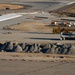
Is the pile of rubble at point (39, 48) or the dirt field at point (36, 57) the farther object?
the pile of rubble at point (39, 48)

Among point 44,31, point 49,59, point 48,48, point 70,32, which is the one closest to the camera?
point 49,59

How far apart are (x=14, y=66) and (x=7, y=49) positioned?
31.1ft

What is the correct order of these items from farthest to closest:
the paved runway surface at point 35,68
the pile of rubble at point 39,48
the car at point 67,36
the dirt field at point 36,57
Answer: the car at point 67,36
the pile of rubble at point 39,48
the dirt field at point 36,57
the paved runway surface at point 35,68

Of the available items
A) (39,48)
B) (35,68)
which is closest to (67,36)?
(39,48)

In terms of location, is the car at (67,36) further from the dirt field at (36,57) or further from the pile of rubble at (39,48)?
the dirt field at (36,57)

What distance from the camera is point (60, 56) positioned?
3725 cm

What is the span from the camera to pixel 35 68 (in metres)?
31.5

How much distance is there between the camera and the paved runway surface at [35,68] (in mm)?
29844

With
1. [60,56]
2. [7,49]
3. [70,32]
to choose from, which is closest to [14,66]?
[60,56]

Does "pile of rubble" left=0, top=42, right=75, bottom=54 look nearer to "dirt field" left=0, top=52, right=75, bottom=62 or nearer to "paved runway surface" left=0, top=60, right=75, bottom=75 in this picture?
"dirt field" left=0, top=52, right=75, bottom=62

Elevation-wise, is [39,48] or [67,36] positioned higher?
[67,36]

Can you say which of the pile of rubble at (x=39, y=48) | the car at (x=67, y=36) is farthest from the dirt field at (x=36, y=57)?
the car at (x=67, y=36)

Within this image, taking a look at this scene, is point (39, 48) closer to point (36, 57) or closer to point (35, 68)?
point (36, 57)

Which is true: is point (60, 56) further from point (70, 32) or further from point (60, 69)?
point (70, 32)
